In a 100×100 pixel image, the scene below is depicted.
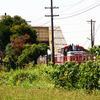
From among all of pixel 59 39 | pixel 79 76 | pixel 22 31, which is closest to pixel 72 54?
pixel 22 31

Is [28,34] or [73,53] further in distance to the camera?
[28,34]

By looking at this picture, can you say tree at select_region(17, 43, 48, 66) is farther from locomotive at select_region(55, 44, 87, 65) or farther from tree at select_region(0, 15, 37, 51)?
tree at select_region(0, 15, 37, 51)

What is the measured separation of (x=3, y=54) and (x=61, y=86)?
103 ft

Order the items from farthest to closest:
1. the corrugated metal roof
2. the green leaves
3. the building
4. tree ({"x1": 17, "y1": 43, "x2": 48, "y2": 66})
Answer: the building, the corrugated metal roof, tree ({"x1": 17, "y1": 43, "x2": 48, "y2": 66}), the green leaves

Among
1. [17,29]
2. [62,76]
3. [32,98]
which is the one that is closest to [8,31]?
[17,29]

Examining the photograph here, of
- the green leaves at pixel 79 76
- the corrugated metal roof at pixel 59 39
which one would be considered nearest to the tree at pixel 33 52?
the green leaves at pixel 79 76

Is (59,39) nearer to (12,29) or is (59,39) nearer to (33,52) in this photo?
(12,29)

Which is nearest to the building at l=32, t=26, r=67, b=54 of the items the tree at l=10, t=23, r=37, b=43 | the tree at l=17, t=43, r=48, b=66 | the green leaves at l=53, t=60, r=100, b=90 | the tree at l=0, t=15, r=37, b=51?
the tree at l=0, t=15, r=37, b=51

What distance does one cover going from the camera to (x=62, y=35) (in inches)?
3494

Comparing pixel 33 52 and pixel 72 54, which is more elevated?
pixel 33 52

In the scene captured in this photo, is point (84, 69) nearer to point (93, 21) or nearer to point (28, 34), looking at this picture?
point (28, 34)

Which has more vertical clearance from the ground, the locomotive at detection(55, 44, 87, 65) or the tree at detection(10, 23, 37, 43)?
the tree at detection(10, 23, 37, 43)

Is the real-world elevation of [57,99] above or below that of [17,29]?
below

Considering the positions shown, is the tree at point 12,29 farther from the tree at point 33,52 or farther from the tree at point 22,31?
the tree at point 33,52
